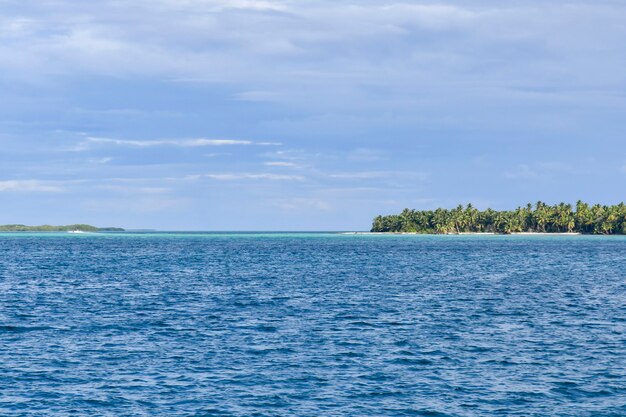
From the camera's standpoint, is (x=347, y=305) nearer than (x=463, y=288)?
Yes

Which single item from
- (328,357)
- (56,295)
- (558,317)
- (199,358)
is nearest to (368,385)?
(328,357)

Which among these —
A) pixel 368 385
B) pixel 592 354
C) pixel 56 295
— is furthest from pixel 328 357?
pixel 56 295

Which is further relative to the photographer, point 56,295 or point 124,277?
point 124,277

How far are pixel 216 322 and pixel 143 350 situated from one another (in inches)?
466

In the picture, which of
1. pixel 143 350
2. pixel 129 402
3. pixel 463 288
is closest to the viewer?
pixel 129 402

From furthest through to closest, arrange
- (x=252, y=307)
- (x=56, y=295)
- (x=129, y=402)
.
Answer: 1. (x=56, y=295)
2. (x=252, y=307)
3. (x=129, y=402)

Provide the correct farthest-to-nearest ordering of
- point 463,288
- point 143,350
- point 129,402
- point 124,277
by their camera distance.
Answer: point 124,277, point 463,288, point 143,350, point 129,402

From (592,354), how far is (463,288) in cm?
4163

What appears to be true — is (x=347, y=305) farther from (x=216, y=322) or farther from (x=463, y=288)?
(x=463, y=288)

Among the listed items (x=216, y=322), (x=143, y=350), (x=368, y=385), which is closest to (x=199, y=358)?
(x=143, y=350)

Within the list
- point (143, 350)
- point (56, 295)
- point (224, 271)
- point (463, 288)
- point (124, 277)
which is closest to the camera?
point (143, 350)

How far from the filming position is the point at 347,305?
64.0 metres

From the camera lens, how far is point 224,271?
113688 millimetres

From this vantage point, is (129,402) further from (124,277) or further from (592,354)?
(124,277)
